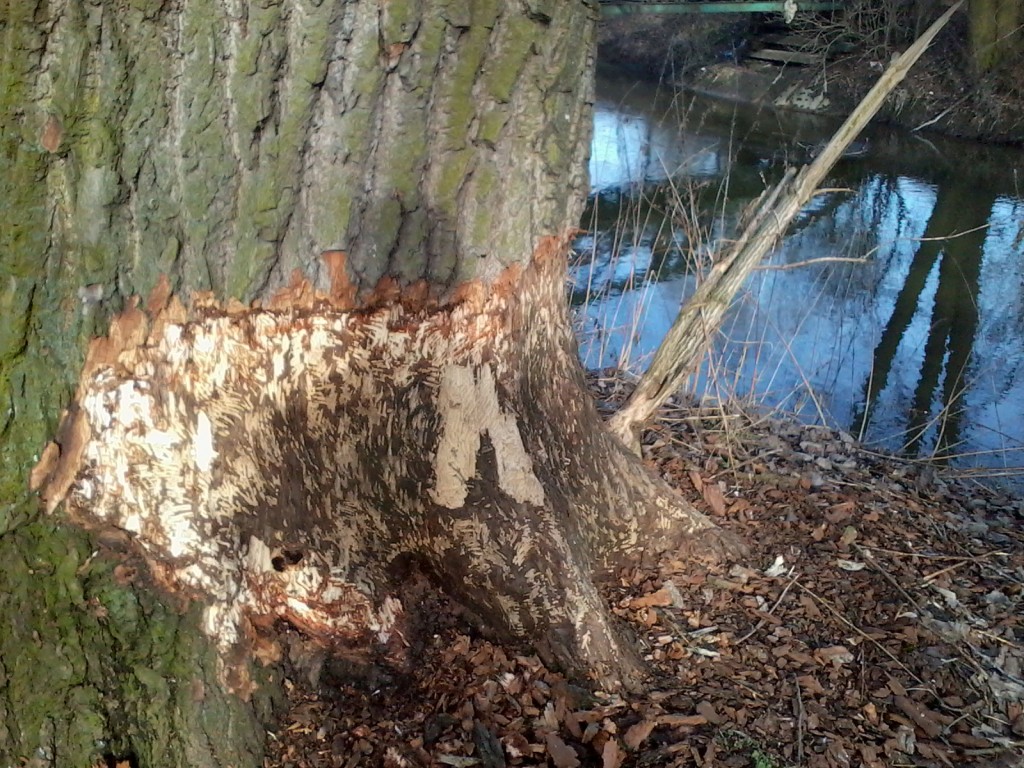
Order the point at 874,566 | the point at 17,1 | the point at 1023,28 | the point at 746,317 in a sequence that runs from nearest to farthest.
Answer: the point at 17,1 → the point at 874,566 → the point at 746,317 → the point at 1023,28

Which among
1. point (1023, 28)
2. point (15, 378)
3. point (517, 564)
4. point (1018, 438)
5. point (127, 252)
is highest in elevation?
point (1023, 28)

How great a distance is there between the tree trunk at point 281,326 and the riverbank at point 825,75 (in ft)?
27.0

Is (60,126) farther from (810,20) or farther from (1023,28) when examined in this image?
(810,20)

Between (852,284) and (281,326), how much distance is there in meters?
6.54

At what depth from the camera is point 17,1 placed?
144cm

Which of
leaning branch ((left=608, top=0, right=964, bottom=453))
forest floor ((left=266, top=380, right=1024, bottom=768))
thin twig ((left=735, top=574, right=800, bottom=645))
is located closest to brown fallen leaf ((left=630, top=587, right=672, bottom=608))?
forest floor ((left=266, top=380, right=1024, bottom=768))

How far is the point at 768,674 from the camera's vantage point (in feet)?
7.16

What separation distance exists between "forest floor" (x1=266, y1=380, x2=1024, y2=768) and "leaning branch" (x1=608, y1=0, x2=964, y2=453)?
0.94ft

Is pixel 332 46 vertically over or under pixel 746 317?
over

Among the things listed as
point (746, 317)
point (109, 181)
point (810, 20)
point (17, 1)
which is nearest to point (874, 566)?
point (109, 181)

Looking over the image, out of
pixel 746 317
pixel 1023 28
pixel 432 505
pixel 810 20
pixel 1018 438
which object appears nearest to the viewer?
pixel 432 505

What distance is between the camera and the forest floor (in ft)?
6.25

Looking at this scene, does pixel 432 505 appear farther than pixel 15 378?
Yes

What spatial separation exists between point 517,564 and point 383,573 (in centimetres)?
31
